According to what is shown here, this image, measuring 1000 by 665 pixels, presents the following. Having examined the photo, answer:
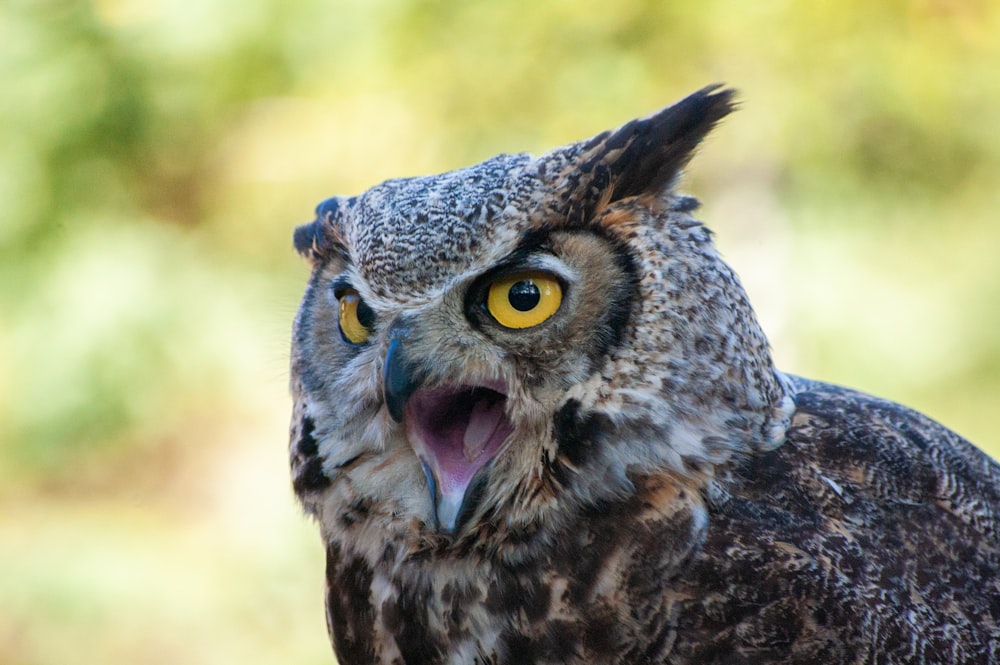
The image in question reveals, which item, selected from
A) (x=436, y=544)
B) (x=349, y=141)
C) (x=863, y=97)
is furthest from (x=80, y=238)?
(x=436, y=544)

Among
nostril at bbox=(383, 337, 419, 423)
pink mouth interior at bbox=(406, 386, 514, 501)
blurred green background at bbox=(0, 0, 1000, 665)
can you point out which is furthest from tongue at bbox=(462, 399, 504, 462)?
blurred green background at bbox=(0, 0, 1000, 665)

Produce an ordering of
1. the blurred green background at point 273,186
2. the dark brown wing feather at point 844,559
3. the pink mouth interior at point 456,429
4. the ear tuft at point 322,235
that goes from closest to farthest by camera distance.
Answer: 1. the dark brown wing feather at point 844,559
2. the pink mouth interior at point 456,429
3. the ear tuft at point 322,235
4. the blurred green background at point 273,186

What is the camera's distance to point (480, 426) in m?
1.44

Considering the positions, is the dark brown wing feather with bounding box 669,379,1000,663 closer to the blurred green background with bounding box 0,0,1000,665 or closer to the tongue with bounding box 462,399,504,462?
the tongue with bounding box 462,399,504,462

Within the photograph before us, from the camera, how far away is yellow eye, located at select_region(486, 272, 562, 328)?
1.34 metres

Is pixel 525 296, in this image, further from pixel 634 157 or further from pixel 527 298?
pixel 634 157

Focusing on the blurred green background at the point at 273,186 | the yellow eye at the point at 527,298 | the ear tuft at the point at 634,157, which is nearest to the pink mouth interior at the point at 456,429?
the yellow eye at the point at 527,298

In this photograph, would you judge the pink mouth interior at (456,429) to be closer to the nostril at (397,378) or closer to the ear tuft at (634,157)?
the nostril at (397,378)

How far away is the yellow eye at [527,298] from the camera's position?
4.38 feet

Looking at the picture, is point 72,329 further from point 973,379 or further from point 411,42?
point 973,379

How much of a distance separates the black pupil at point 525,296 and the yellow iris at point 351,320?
0.25 m

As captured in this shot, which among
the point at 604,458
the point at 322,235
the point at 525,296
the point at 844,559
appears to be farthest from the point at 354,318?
the point at 844,559

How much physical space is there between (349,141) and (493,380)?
3.42m

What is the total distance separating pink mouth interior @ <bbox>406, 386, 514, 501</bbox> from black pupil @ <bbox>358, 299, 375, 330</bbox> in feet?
0.41
